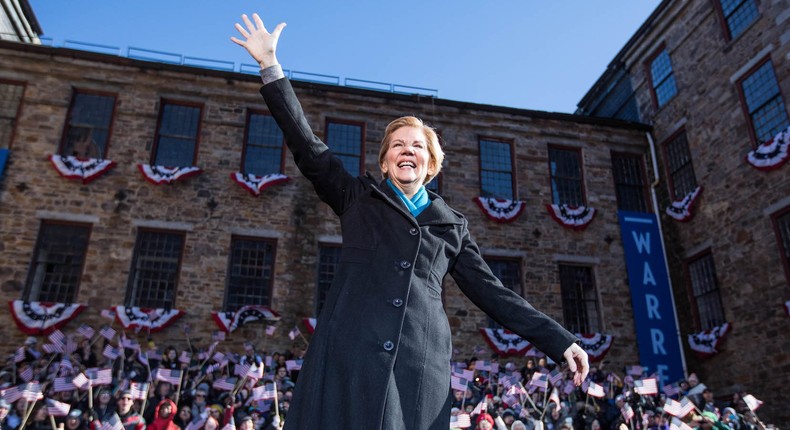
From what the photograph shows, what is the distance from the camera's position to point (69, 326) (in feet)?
42.6


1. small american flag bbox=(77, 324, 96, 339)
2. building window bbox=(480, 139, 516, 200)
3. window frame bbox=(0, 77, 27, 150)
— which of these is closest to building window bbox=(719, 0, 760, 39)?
building window bbox=(480, 139, 516, 200)

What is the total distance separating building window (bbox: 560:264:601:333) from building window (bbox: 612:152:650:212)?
2779 mm

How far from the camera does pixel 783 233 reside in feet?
44.1

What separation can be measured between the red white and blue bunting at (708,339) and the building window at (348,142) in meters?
10.2

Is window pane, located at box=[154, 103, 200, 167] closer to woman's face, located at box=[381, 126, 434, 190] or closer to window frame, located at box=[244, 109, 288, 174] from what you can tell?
window frame, located at box=[244, 109, 288, 174]

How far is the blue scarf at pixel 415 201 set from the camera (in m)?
2.41

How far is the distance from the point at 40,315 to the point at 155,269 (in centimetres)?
257

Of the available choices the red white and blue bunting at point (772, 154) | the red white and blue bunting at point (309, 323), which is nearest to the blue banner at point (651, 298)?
the red white and blue bunting at point (772, 154)

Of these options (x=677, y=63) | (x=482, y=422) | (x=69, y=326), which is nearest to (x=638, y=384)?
(x=482, y=422)

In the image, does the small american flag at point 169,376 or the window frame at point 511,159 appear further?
the window frame at point 511,159

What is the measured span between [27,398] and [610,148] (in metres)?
16.3

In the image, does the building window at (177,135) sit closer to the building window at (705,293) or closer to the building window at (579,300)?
the building window at (579,300)

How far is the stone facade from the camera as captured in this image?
543 inches

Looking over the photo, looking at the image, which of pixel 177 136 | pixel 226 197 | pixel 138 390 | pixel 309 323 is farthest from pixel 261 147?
pixel 138 390
